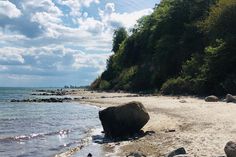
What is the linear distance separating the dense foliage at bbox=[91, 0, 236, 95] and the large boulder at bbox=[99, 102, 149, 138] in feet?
77.6

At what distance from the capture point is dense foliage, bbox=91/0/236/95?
4750 cm

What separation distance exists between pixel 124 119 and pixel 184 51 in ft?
153

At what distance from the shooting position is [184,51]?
67062mm

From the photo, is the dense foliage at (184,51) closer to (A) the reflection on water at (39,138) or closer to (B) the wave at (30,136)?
(A) the reflection on water at (39,138)

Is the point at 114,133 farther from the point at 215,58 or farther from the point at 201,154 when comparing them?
the point at 215,58

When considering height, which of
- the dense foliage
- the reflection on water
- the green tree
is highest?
the green tree

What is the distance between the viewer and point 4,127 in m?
33.3

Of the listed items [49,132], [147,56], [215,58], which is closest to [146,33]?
[147,56]

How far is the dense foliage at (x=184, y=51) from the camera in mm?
47500

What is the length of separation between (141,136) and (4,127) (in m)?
15.2

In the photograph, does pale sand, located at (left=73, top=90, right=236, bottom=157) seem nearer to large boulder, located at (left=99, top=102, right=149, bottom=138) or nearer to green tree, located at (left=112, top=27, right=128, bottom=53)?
large boulder, located at (left=99, top=102, right=149, bottom=138)

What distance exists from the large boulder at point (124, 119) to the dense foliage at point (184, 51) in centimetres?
2364

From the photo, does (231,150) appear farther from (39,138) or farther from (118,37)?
(118,37)

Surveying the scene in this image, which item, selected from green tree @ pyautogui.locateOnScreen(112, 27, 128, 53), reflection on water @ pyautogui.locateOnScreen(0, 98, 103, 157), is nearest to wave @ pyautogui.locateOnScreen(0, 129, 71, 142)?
reflection on water @ pyautogui.locateOnScreen(0, 98, 103, 157)
